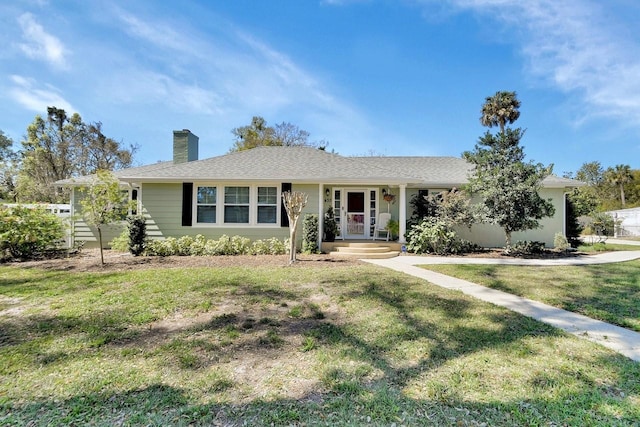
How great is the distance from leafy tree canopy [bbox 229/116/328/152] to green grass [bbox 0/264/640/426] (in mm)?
25133

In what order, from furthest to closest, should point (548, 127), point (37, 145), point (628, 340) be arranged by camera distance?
1. point (37, 145)
2. point (548, 127)
3. point (628, 340)

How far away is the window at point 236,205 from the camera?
11.2 m

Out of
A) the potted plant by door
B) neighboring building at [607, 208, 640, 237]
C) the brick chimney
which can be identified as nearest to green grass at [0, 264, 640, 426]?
the potted plant by door

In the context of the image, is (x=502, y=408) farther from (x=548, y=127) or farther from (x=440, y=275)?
(x=548, y=127)

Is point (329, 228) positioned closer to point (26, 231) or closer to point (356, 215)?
point (356, 215)

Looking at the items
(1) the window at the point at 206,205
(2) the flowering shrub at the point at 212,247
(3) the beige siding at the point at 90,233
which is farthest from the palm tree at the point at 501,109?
(3) the beige siding at the point at 90,233

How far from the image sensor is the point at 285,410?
2236 mm

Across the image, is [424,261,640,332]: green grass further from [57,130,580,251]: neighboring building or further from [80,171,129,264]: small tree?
[80,171,129,264]: small tree

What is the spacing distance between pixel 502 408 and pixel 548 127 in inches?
780

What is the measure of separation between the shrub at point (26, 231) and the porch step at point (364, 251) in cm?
979

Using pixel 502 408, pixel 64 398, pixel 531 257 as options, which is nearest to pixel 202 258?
pixel 64 398

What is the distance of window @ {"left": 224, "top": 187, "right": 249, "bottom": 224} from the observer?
11.2m

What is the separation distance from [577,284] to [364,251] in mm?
5638

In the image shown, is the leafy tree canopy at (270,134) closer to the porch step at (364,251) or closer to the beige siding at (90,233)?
the beige siding at (90,233)
